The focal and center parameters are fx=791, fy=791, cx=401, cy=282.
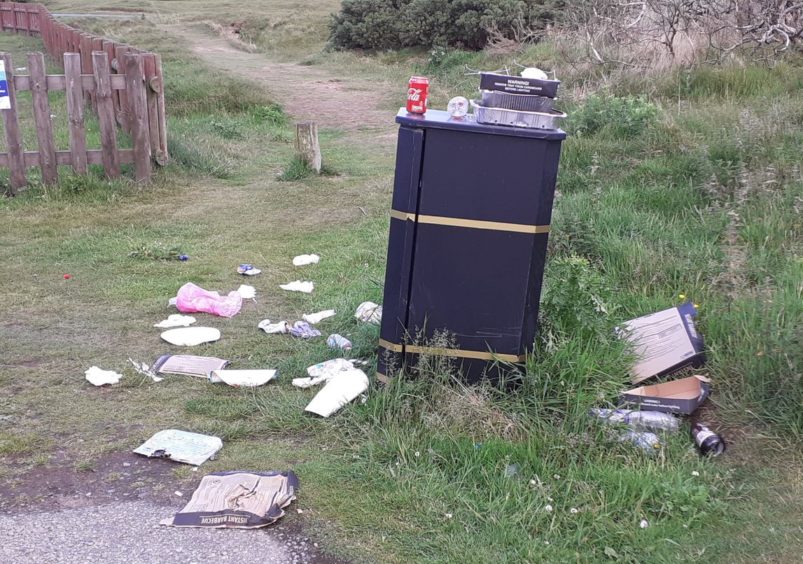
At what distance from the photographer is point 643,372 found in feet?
14.4

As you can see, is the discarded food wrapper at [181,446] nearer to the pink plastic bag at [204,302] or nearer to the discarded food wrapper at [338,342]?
the discarded food wrapper at [338,342]

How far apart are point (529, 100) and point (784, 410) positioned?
1.90 metres

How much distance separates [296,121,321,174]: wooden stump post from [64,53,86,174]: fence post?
2536 millimetres

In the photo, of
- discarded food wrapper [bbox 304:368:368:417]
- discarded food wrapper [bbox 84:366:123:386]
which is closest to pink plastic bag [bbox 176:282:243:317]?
discarded food wrapper [bbox 84:366:123:386]

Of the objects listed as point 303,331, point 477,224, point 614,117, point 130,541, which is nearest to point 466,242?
point 477,224

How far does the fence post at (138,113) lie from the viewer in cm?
870

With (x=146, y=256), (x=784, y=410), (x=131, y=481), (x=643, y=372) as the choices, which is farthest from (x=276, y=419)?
(x=146, y=256)

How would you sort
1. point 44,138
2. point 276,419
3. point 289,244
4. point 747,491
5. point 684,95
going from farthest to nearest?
point 684,95, point 44,138, point 289,244, point 276,419, point 747,491

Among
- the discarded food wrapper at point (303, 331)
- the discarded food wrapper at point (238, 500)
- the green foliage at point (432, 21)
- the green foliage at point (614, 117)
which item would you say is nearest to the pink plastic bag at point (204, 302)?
the discarded food wrapper at point (303, 331)

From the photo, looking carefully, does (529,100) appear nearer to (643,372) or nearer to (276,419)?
(643,372)

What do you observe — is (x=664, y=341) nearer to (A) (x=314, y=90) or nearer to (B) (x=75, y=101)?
(B) (x=75, y=101)

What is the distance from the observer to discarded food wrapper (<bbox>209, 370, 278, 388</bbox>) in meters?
4.51

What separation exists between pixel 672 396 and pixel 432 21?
19369mm

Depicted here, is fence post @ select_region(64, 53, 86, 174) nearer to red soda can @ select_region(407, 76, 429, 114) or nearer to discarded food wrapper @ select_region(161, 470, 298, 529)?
red soda can @ select_region(407, 76, 429, 114)
